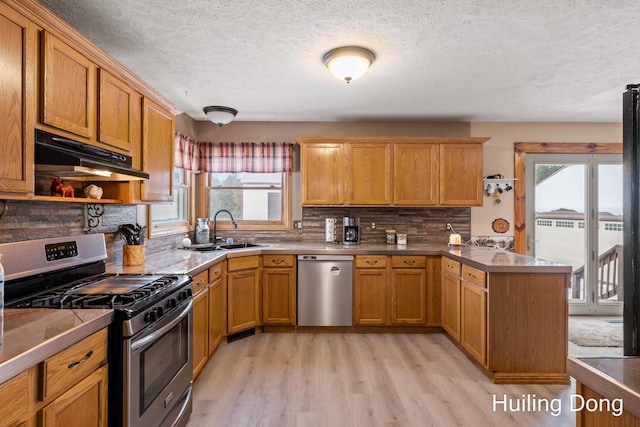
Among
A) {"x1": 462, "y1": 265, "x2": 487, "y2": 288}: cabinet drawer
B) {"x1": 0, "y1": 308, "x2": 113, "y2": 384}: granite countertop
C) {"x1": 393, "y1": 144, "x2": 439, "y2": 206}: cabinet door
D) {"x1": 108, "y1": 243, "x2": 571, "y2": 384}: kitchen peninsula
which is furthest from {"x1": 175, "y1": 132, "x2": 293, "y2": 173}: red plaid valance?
{"x1": 0, "y1": 308, "x2": 113, "y2": 384}: granite countertop

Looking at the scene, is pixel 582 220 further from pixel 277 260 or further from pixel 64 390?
pixel 64 390

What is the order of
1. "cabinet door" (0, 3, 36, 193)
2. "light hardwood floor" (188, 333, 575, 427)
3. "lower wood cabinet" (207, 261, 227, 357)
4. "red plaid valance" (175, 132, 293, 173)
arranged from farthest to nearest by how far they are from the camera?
"red plaid valance" (175, 132, 293, 173) < "lower wood cabinet" (207, 261, 227, 357) < "light hardwood floor" (188, 333, 575, 427) < "cabinet door" (0, 3, 36, 193)

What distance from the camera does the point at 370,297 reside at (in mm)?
3777

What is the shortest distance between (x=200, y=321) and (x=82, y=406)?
1394 mm

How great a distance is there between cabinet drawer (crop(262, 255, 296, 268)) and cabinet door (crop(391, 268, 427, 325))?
43.3 inches

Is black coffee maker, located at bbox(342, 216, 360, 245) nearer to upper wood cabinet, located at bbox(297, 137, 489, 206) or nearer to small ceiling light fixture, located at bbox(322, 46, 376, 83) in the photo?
upper wood cabinet, located at bbox(297, 137, 489, 206)

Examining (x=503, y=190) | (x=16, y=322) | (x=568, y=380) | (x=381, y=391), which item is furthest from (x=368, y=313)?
(x=16, y=322)

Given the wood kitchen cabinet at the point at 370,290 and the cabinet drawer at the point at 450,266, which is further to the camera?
the wood kitchen cabinet at the point at 370,290

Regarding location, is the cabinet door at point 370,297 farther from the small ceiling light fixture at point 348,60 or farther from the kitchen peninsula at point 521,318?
the small ceiling light fixture at point 348,60

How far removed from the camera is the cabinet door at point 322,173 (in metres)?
4.12

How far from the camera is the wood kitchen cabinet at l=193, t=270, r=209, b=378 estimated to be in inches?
102

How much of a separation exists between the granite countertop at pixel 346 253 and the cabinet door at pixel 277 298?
0.23 meters

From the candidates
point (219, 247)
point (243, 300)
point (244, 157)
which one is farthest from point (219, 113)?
point (243, 300)

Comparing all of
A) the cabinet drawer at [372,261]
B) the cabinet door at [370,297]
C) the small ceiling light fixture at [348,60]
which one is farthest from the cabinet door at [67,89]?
the cabinet door at [370,297]
